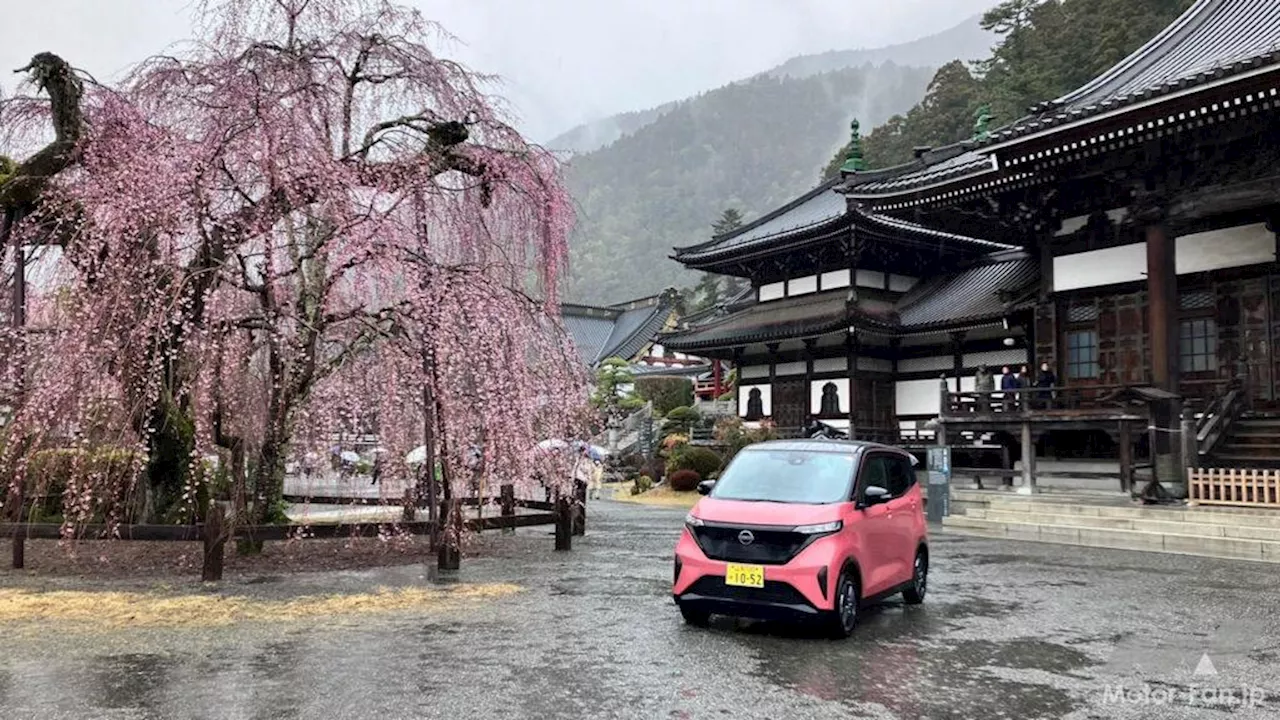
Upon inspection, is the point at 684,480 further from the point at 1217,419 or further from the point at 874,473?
the point at 874,473

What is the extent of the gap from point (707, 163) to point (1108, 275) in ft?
424

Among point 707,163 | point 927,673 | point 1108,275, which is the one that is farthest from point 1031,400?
point 707,163

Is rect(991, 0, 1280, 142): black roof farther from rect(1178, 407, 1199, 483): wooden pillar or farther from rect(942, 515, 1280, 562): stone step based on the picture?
rect(942, 515, 1280, 562): stone step

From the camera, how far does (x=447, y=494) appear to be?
33.3ft

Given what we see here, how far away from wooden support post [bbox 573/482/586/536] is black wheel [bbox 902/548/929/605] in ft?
17.8

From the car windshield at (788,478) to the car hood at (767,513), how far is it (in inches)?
6.8

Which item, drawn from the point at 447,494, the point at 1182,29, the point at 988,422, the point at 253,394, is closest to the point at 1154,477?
the point at 988,422

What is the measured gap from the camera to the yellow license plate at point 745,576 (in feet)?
23.8

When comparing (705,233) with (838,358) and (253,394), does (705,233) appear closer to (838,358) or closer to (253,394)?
(838,358)

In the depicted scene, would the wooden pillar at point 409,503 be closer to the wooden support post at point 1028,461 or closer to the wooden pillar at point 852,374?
the wooden support post at point 1028,461

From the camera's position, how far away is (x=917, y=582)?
29.6ft

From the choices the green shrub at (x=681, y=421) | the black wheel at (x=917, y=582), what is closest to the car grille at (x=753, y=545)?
the black wheel at (x=917, y=582)

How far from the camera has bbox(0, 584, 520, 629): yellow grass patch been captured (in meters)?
7.93

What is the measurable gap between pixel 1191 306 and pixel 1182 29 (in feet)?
21.2
